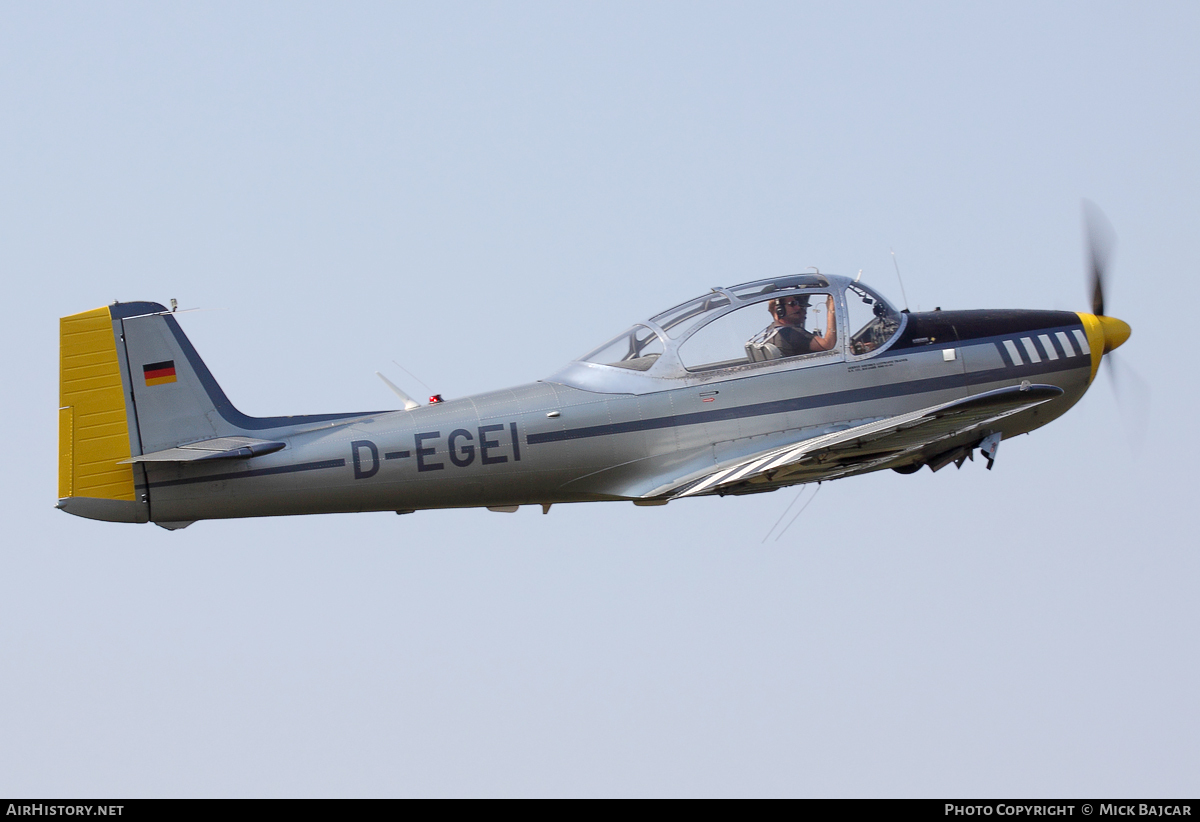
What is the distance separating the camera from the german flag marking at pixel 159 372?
10.4 meters

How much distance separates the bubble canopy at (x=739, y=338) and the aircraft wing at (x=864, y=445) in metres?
0.77

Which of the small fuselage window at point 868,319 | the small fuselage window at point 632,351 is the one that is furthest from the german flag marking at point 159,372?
the small fuselage window at point 868,319

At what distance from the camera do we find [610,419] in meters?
10.8

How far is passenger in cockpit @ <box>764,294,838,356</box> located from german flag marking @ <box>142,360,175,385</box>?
488 centimetres

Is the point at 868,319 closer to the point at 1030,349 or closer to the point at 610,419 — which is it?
the point at 1030,349

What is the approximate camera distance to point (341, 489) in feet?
34.1

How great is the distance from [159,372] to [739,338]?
4733mm

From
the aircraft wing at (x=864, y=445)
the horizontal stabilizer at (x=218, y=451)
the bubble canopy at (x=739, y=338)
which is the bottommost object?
the aircraft wing at (x=864, y=445)

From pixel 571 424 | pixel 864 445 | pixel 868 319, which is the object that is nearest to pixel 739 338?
pixel 868 319

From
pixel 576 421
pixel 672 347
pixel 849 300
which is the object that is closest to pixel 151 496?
pixel 576 421

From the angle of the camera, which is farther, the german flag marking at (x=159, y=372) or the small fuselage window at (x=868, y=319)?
the small fuselage window at (x=868, y=319)

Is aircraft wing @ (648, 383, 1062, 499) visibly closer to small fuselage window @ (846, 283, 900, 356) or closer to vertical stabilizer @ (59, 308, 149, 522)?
small fuselage window @ (846, 283, 900, 356)

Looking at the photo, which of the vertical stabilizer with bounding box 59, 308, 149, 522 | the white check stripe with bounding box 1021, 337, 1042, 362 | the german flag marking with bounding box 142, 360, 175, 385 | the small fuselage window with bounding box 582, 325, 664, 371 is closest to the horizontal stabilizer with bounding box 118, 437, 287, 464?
the vertical stabilizer with bounding box 59, 308, 149, 522

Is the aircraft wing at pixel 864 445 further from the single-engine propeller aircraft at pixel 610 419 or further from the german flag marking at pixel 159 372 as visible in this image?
the german flag marking at pixel 159 372
